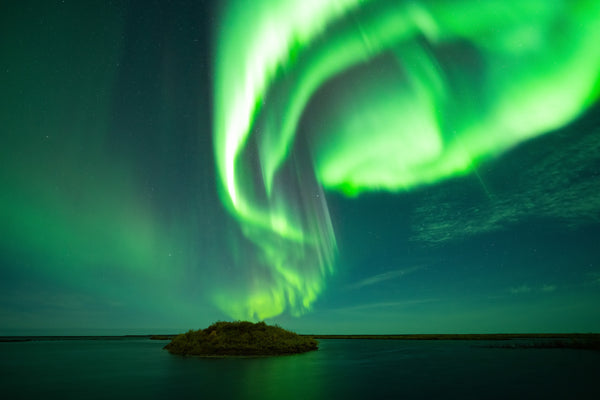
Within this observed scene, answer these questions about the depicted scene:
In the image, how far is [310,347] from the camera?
7356 cm

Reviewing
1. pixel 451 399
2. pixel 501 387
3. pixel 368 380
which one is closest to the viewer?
pixel 451 399

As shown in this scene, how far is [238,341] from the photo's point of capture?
5962cm

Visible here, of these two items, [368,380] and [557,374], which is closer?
[368,380]

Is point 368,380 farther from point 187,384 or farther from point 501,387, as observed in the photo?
point 187,384

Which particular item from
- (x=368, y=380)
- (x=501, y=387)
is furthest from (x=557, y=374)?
(x=368, y=380)

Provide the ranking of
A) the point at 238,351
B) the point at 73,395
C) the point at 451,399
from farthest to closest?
the point at 238,351 < the point at 73,395 < the point at 451,399

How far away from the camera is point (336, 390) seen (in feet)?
84.4

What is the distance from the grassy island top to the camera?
5909 centimetres

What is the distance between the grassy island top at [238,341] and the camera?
5909cm

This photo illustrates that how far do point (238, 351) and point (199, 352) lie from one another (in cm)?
768

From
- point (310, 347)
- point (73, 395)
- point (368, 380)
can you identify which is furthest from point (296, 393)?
A: point (310, 347)

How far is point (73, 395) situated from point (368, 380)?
77.7 ft

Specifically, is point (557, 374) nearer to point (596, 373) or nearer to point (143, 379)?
point (596, 373)

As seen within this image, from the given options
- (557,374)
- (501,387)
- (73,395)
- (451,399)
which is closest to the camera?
(451,399)
